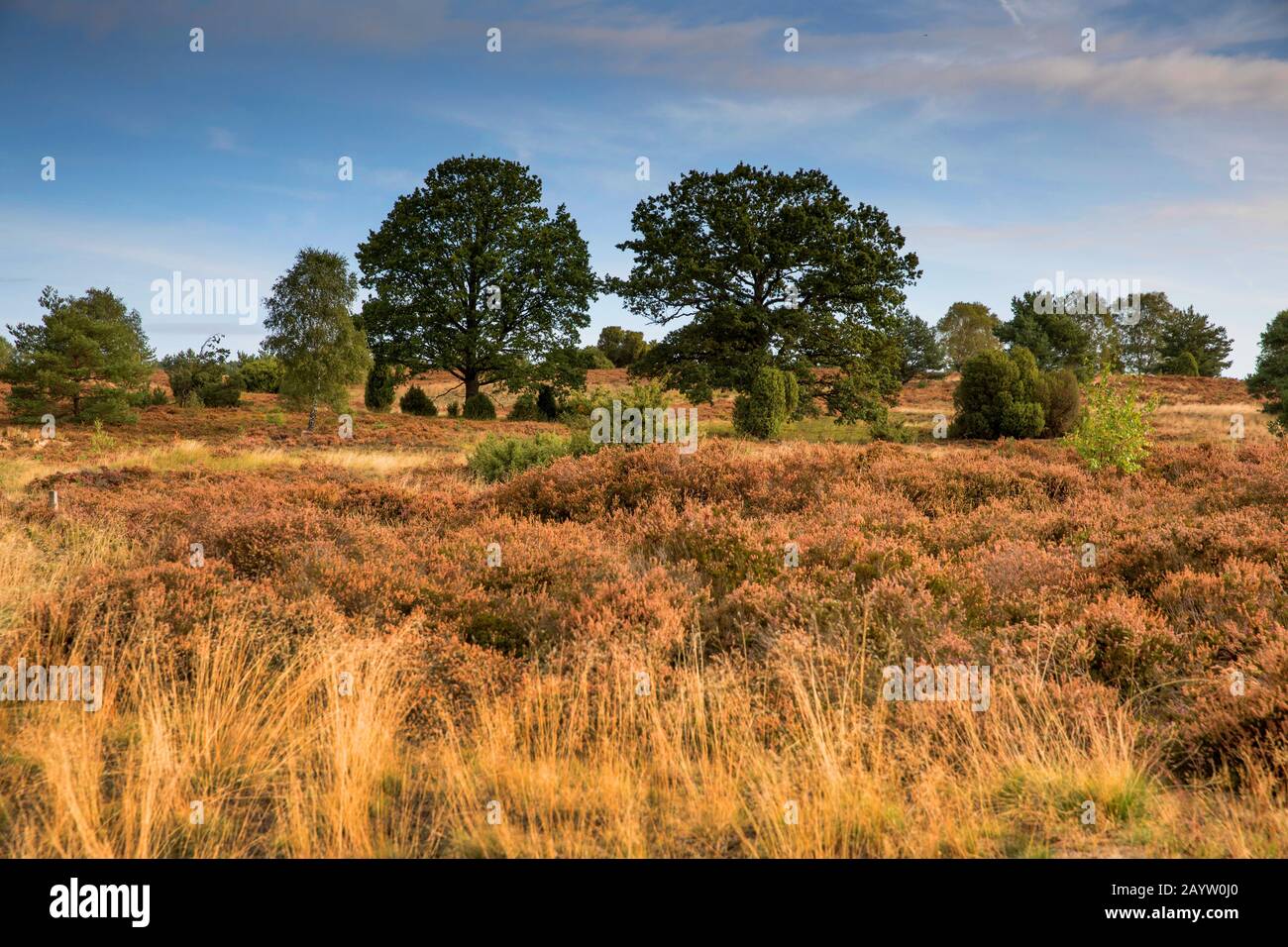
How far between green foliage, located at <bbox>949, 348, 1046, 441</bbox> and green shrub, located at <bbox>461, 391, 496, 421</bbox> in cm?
2024

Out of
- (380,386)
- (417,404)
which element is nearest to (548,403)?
(417,404)

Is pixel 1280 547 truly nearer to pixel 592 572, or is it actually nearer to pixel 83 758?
pixel 592 572

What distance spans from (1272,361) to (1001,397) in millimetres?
18129

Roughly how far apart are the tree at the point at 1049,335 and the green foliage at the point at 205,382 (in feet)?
152

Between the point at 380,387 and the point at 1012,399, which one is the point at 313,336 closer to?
the point at 380,387

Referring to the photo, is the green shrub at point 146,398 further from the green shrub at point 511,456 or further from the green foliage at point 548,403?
the green shrub at point 511,456

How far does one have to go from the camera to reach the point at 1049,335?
2093 inches

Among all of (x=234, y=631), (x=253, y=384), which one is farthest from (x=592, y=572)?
(x=253, y=384)

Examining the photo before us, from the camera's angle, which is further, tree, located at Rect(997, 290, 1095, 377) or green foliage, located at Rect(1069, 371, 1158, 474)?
tree, located at Rect(997, 290, 1095, 377)

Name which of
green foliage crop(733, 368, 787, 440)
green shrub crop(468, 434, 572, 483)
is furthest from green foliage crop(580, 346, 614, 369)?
green shrub crop(468, 434, 572, 483)

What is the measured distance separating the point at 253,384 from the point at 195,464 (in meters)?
31.3

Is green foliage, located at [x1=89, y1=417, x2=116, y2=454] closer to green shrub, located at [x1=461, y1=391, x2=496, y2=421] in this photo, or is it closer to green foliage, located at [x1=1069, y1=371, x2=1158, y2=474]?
green shrub, located at [x1=461, y1=391, x2=496, y2=421]

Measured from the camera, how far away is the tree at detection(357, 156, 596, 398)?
118 ft

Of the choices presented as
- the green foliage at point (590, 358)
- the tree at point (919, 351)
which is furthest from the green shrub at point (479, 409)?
the tree at point (919, 351)
